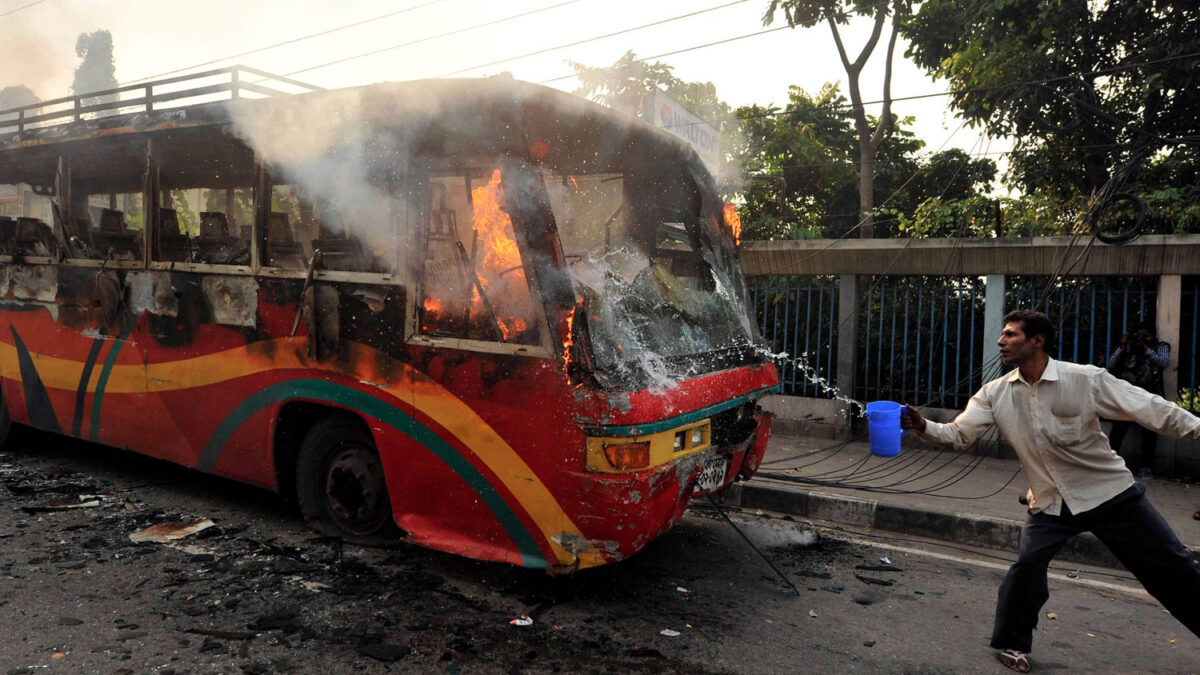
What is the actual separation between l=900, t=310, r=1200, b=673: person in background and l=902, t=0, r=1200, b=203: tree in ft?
29.8

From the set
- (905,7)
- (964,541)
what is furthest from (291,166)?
(905,7)

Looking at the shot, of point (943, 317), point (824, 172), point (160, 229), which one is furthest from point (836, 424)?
point (824, 172)

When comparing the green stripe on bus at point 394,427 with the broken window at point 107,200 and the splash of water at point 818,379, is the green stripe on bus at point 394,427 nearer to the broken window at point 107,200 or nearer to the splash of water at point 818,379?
the broken window at point 107,200

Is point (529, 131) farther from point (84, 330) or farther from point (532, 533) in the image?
point (84, 330)

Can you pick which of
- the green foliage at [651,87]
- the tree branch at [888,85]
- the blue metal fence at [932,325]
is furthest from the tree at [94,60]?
the blue metal fence at [932,325]

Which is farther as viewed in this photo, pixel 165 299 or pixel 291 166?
pixel 165 299

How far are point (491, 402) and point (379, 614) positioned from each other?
3.73 ft

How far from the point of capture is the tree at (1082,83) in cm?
1116

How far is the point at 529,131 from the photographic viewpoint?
3619 mm

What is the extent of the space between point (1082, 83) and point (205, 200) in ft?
41.1

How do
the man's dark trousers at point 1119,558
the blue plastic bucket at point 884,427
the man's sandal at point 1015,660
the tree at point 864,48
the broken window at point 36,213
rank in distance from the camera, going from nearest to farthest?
1. the man's dark trousers at point 1119,558
2. the man's sandal at point 1015,660
3. the broken window at point 36,213
4. the blue plastic bucket at point 884,427
5. the tree at point 864,48

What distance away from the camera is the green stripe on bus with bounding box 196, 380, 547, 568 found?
3.62 metres

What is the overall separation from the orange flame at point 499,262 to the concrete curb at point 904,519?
3048 millimetres

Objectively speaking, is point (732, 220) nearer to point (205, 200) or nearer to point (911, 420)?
point (911, 420)
